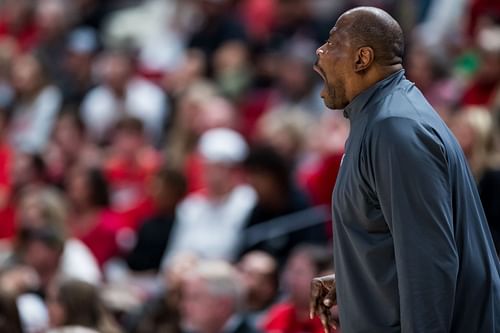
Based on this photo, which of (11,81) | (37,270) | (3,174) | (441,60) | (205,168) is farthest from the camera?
(11,81)

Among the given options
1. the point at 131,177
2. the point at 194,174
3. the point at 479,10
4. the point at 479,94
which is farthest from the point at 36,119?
the point at 479,94

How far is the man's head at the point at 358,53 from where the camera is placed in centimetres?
301

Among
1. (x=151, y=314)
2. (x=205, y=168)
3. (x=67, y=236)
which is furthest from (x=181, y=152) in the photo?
(x=151, y=314)

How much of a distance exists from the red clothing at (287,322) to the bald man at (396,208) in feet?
7.70

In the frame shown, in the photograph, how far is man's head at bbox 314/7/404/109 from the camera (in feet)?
9.89

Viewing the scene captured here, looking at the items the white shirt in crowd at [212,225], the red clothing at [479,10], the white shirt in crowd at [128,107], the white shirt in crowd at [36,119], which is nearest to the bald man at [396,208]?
the white shirt in crowd at [212,225]

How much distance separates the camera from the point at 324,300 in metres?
3.23

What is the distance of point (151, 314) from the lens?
19.6 ft

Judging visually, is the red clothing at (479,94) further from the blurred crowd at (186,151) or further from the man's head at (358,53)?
the man's head at (358,53)

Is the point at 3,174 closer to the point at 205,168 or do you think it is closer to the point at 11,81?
the point at 11,81

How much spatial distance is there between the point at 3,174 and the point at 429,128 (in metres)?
6.93

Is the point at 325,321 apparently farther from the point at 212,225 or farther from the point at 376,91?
the point at 212,225

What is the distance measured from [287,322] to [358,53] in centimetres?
272

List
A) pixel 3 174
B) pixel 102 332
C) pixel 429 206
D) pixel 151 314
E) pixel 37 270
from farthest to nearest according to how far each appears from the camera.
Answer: pixel 3 174 < pixel 37 270 < pixel 151 314 < pixel 102 332 < pixel 429 206
